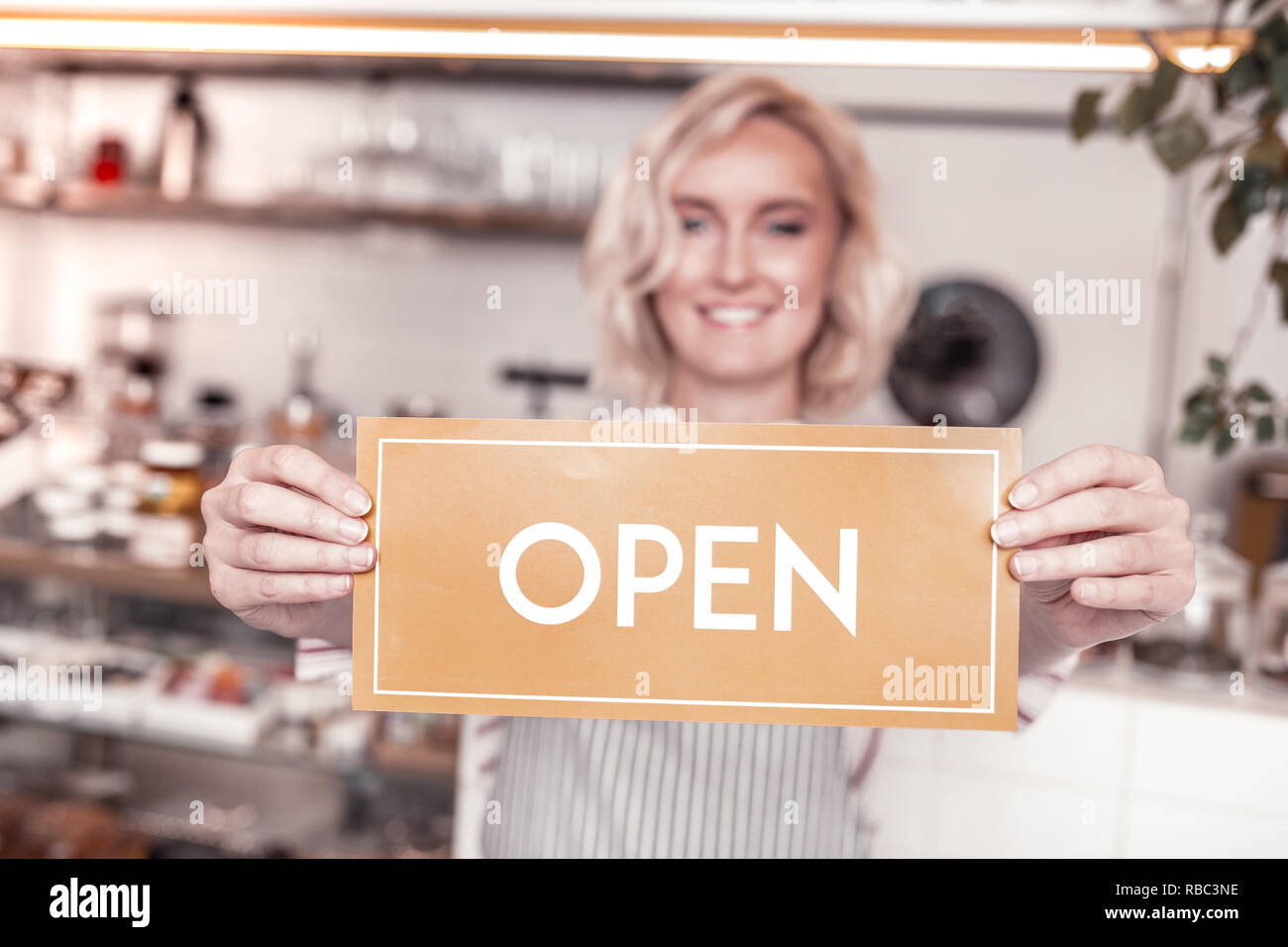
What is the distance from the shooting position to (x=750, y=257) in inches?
59.8

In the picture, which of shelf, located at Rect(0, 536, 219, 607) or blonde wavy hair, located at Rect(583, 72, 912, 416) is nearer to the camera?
blonde wavy hair, located at Rect(583, 72, 912, 416)

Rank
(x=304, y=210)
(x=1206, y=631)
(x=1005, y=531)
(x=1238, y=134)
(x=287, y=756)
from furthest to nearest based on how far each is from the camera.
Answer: (x=304, y=210)
(x=287, y=756)
(x=1206, y=631)
(x=1238, y=134)
(x=1005, y=531)

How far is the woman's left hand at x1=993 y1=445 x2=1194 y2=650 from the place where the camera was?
62 cm

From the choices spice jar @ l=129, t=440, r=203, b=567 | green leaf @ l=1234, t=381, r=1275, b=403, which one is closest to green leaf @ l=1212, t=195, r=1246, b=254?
green leaf @ l=1234, t=381, r=1275, b=403

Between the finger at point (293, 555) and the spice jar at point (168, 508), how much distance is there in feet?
4.83

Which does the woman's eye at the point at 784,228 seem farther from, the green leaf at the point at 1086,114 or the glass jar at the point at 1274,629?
the glass jar at the point at 1274,629

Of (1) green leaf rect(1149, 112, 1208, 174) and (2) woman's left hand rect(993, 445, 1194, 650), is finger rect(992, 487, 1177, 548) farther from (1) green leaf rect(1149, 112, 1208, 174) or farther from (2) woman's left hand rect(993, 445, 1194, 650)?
(1) green leaf rect(1149, 112, 1208, 174)

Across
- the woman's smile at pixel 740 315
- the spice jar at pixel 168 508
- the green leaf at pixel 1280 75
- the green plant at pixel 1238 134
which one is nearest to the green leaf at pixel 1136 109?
the green plant at pixel 1238 134

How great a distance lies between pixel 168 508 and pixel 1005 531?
6.38 ft

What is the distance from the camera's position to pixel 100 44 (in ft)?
3.42

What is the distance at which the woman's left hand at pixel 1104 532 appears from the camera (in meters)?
0.62

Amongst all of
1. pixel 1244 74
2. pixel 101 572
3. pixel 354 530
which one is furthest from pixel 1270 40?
pixel 101 572

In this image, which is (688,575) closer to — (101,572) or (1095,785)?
(1095,785)
